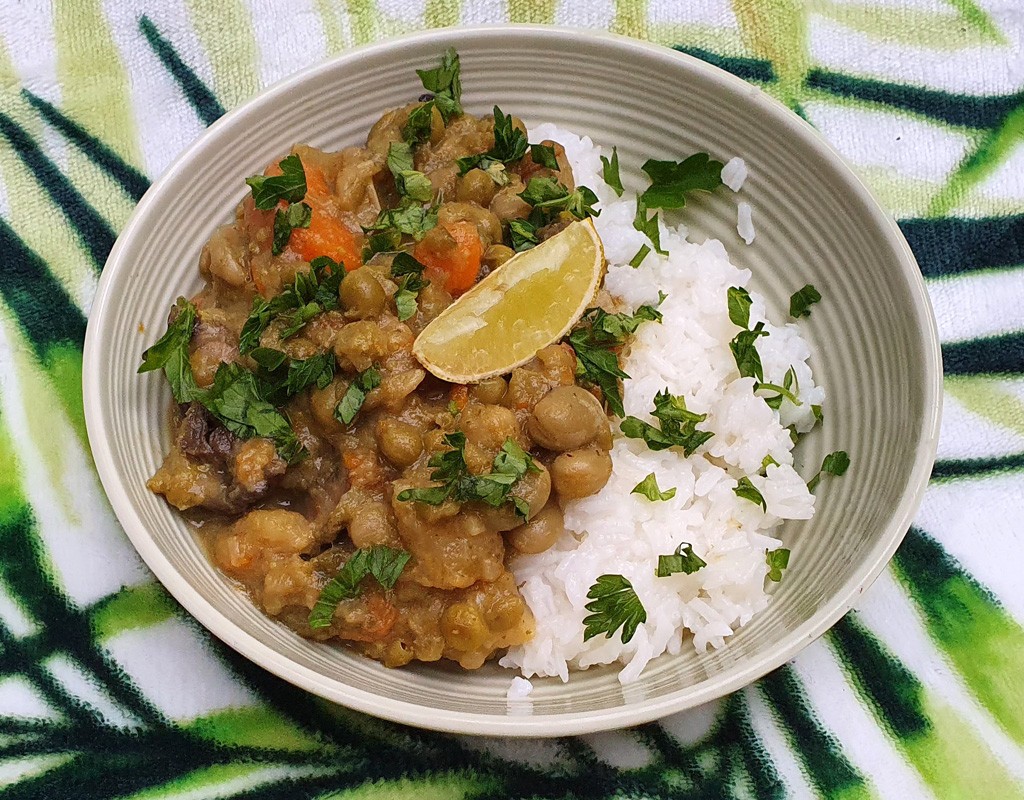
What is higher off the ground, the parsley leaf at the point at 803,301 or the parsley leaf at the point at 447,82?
the parsley leaf at the point at 447,82

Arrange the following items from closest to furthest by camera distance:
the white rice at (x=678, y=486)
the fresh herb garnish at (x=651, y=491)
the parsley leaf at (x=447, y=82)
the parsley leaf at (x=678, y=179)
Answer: the white rice at (x=678, y=486) → the fresh herb garnish at (x=651, y=491) → the parsley leaf at (x=447, y=82) → the parsley leaf at (x=678, y=179)

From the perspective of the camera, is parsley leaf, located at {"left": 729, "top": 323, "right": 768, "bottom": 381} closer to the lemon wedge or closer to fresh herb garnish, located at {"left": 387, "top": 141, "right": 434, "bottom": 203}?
the lemon wedge

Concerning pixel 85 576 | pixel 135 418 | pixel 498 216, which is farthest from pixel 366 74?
pixel 85 576

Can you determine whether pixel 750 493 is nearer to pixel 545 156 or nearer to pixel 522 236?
pixel 522 236

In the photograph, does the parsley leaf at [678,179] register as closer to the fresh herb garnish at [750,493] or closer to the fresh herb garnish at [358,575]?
the fresh herb garnish at [750,493]

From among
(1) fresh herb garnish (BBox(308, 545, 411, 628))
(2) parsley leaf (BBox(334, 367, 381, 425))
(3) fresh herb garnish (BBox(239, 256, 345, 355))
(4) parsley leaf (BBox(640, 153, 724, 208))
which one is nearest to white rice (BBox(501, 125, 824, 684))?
(4) parsley leaf (BBox(640, 153, 724, 208))

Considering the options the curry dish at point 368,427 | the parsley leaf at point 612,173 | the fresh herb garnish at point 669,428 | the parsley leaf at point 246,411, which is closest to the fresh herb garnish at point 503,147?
the curry dish at point 368,427
